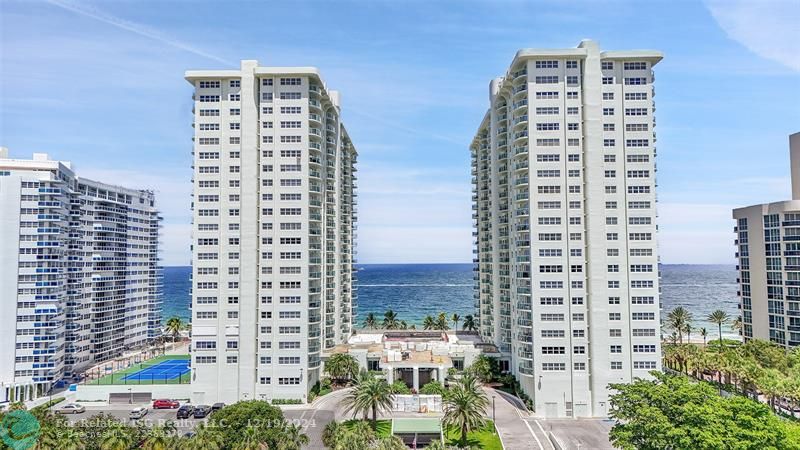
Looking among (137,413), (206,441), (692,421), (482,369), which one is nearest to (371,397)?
(206,441)

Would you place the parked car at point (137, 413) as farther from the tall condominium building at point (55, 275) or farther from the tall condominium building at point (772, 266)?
the tall condominium building at point (772, 266)

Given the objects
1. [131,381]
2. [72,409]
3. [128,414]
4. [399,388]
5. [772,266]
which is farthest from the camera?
[772,266]

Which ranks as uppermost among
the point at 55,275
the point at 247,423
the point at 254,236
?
the point at 254,236

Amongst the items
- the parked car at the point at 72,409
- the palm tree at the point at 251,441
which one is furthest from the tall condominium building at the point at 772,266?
the parked car at the point at 72,409

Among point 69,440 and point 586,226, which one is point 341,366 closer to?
point 586,226

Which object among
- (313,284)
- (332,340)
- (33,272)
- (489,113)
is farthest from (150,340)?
(489,113)
